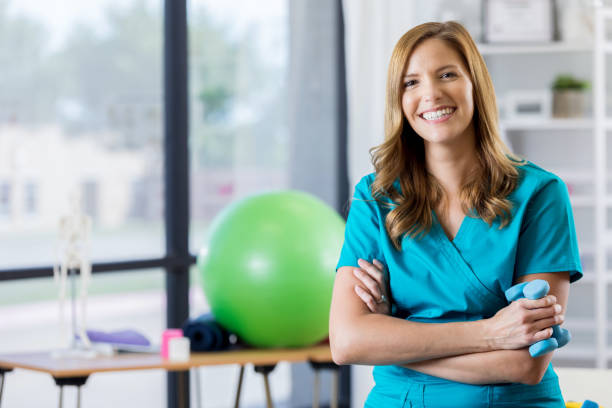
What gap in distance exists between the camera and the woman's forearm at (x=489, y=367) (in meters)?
1.55

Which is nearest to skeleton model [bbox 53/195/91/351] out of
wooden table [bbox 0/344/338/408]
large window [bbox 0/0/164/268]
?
wooden table [bbox 0/344/338/408]

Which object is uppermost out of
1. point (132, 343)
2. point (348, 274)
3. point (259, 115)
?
point (259, 115)

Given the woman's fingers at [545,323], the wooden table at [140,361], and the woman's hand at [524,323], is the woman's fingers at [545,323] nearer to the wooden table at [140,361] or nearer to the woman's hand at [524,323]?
the woman's hand at [524,323]

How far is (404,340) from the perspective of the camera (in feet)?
5.21

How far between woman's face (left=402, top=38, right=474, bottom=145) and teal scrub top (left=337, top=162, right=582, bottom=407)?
0.17m

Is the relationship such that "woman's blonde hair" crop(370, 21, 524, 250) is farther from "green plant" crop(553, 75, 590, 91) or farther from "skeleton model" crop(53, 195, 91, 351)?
"green plant" crop(553, 75, 590, 91)

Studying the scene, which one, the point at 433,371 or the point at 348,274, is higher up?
the point at 348,274

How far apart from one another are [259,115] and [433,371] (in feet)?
7.40

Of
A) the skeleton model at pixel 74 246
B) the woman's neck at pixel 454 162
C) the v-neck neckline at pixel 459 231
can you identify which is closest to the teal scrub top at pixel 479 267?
the v-neck neckline at pixel 459 231

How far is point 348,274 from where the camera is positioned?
175 cm

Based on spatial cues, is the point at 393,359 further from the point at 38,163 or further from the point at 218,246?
the point at 38,163

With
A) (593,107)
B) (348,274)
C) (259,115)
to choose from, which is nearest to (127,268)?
(259,115)

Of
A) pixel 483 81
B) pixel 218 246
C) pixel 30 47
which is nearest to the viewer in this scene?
pixel 483 81

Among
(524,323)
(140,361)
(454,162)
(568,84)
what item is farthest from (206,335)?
(568,84)
